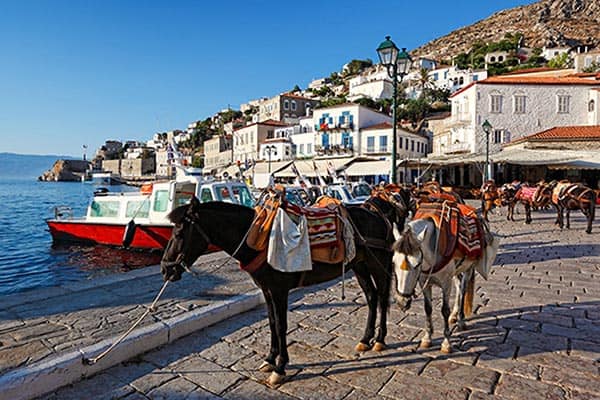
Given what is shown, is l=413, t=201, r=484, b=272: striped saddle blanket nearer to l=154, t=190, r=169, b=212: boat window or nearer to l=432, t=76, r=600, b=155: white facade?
l=154, t=190, r=169, b=212: boat window

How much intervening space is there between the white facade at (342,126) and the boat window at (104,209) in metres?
35.4

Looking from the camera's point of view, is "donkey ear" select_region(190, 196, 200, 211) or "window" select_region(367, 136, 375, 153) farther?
"window" select_region(367, 136, 375, 153)

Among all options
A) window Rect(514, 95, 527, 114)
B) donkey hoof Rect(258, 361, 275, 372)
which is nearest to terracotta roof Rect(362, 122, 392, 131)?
window Rect(514, 95, 527, 114)

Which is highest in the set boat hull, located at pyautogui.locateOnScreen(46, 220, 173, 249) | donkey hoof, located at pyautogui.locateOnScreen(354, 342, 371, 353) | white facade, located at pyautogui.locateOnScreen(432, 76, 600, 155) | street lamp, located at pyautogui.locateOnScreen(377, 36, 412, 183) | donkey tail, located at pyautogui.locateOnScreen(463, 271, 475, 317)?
white facade, located at pyautogui.locateOnScreen(432, 76, 600, 155)

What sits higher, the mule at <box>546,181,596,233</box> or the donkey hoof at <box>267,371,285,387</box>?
the mule at <box>546,181,596,233</box>

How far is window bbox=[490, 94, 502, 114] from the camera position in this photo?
34.1 metres

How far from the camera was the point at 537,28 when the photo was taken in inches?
4641

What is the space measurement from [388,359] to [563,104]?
125 ft

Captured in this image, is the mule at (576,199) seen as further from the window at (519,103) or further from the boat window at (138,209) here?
the window at (519,103)

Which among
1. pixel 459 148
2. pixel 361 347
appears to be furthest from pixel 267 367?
pixel 459 148

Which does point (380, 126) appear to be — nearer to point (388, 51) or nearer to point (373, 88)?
point (373, 88)

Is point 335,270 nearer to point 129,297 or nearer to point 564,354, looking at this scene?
point 564,354

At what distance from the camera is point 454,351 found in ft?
13.3

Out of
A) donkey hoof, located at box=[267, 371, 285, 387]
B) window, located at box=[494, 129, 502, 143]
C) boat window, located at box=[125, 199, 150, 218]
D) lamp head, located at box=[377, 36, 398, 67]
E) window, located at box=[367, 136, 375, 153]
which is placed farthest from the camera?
window, located at box=[367, 136, 375, 153]
